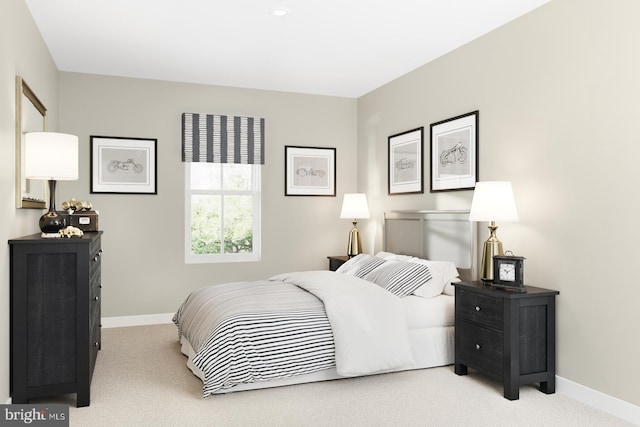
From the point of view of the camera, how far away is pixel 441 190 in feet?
15.3

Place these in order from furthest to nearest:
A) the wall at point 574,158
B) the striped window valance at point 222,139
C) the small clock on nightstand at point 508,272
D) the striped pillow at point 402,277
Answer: the striped window valance at point 222,139, the striped pillow at point 402,277, the small clock on nightstand at point 508,272, the wall at point 574,158

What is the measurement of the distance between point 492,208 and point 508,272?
17.5 inches

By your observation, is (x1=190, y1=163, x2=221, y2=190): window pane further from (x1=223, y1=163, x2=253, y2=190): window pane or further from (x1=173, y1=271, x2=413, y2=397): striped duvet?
(x1=173, y1=271, x2=413, y2=397): striped duvet

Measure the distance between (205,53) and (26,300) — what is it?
8.69 ft

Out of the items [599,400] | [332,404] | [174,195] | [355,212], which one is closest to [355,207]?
[355,212]

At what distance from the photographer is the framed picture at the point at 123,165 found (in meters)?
5.26

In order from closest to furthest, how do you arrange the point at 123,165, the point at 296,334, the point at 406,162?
the point at 296,334, the point at 406,162, the point at 123,165

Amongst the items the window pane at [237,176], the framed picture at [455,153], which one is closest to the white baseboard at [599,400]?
the framed picture at [455,153]

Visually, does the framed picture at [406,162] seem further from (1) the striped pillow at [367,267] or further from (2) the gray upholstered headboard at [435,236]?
(1) the striped pillow at [367,267]

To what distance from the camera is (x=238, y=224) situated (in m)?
5.89

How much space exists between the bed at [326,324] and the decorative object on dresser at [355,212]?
1211 mm

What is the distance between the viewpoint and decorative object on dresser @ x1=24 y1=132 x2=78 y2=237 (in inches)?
124

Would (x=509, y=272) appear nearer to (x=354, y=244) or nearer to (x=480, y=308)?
(x=480, y=308)

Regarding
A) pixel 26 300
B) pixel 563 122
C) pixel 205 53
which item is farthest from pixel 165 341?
pixel 563 122
